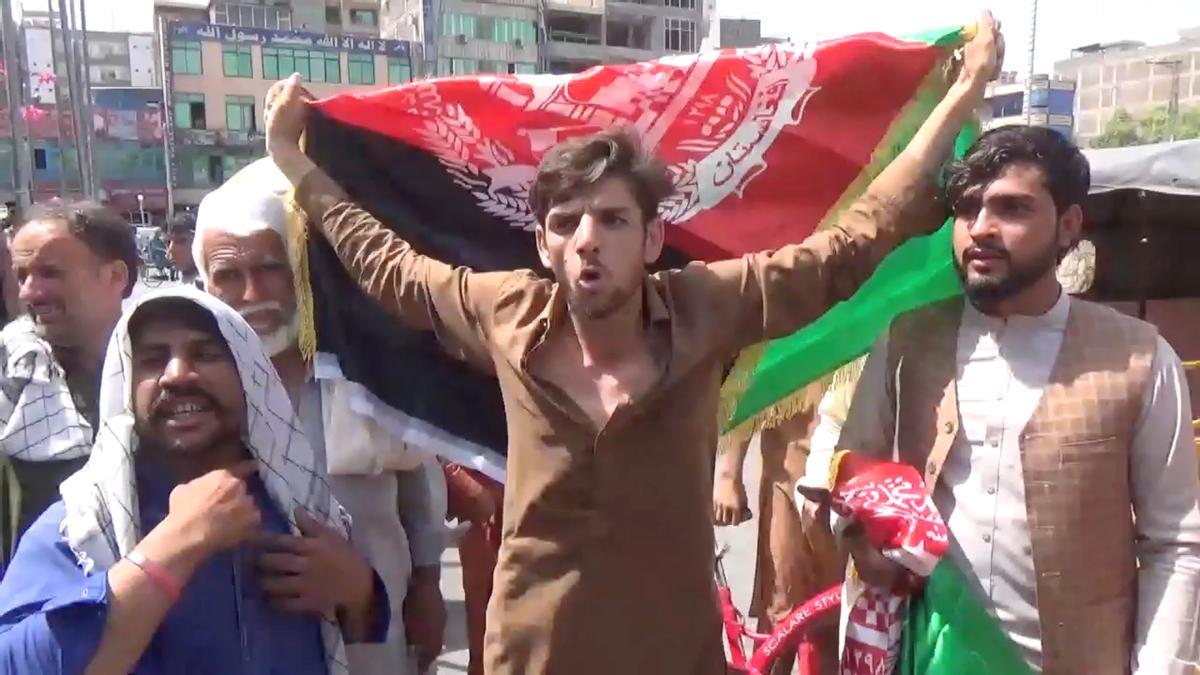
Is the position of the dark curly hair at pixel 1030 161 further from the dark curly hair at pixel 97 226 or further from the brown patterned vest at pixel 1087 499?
the dark curly hair at pixel 97 226

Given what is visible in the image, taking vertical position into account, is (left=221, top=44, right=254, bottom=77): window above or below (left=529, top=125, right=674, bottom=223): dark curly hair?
above

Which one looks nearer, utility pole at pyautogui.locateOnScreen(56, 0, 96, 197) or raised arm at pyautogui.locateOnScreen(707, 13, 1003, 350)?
raised arm at pyautogui.locateOnScreen(707, 13, 1003, 350)

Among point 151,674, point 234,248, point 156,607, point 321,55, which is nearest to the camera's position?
point 156,607

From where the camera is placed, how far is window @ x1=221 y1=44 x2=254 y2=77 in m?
48.2

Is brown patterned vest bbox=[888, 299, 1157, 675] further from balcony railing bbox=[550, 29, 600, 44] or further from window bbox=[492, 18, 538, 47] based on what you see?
balcony railing bbox=[550, 29, 600, 44]

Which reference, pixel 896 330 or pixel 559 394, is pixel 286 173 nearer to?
pixel 559 394

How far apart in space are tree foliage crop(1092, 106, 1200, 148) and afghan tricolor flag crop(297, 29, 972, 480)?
52.5 m

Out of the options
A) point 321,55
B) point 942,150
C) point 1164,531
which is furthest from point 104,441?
point 321,55

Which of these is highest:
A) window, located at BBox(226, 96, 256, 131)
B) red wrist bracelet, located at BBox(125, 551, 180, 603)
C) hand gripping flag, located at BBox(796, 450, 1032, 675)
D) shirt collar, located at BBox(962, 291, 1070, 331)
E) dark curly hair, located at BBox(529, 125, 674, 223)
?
window, located at BBox(226, 96, 256, 131)

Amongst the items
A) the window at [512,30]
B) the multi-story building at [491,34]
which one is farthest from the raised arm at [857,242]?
the window at [512,30]

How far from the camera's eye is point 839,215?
7.59 feet

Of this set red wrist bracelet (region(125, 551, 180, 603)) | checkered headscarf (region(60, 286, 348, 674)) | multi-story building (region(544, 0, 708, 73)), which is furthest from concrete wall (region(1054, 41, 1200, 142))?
red wrist bracelet (region(125, 551, 180, 603))

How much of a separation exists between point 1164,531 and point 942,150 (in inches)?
33.9

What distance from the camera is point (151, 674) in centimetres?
161
